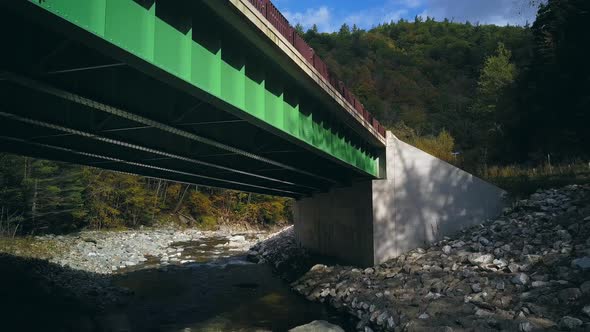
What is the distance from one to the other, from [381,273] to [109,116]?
12.1m

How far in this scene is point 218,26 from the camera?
9.84 meters

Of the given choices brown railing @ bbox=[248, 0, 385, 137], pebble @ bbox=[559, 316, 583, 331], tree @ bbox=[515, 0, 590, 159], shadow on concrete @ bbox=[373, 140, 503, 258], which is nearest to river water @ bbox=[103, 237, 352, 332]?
shadow on concrete @ bbox=[373, 140, 503, 258]

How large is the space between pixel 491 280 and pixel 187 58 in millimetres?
10966

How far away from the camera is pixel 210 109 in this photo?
1208 centimetres

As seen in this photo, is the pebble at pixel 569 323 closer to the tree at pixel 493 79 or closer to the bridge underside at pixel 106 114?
the bridge underside at pixel 106 114

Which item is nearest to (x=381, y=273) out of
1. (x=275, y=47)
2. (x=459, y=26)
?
(x=275, y=47)

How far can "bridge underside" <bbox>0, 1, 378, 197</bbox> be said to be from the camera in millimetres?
7742

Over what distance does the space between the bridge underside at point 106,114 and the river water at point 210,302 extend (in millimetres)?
5591

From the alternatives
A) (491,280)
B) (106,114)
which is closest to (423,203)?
(491,280)

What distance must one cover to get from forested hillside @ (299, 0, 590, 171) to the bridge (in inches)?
468

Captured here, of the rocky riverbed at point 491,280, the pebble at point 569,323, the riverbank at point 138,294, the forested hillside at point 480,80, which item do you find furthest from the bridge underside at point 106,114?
the forested hillside at point 480,80

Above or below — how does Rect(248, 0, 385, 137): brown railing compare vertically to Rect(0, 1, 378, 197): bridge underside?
above

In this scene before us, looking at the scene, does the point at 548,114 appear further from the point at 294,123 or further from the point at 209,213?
the point at 209,213

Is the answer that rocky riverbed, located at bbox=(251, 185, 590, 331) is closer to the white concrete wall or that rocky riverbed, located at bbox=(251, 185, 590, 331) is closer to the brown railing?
the white concrete wall
